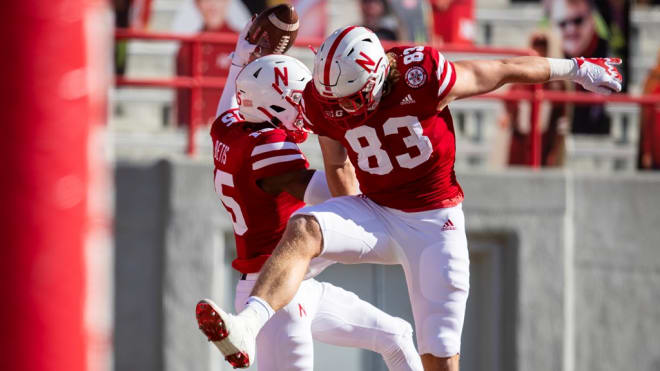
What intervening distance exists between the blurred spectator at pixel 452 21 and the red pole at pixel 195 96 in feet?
6.62

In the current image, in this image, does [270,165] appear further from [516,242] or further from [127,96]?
[127,96]

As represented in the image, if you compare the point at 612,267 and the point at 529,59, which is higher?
the point at 529,59

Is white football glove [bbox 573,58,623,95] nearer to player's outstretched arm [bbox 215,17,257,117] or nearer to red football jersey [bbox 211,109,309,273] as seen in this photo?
red football jersey [bbox 211,109,309,273]

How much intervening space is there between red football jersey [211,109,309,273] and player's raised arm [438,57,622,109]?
2.05 feet

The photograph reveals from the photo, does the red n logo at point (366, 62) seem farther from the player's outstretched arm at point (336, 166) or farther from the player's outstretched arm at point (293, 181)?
the player's outstretched arm at point (293, 181)

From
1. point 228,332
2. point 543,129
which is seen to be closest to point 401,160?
point 228,332

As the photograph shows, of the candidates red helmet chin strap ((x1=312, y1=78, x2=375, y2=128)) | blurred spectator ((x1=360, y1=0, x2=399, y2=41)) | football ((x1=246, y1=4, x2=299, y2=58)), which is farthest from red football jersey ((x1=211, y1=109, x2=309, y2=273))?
blurred spectator ((x1=360, y1=0, x2=399, y2=41))

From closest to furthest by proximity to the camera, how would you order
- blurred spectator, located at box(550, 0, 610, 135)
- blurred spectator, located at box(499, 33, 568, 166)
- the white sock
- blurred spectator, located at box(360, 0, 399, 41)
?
the white sock
blurred spectator, located at box(499, 33, 568, 166)
blurred spectator, located at box(360, 0, 399, 41)
blurred spectator, located at box(550, 0, 610, 135)

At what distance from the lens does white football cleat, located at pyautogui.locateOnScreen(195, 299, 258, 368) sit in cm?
346

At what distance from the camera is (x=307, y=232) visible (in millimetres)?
3910

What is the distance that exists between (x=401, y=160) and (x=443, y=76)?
34 cm

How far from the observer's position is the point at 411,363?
15.0 ft

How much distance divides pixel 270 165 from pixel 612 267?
450cm

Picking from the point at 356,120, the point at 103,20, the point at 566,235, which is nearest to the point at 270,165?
the point at 356,120
